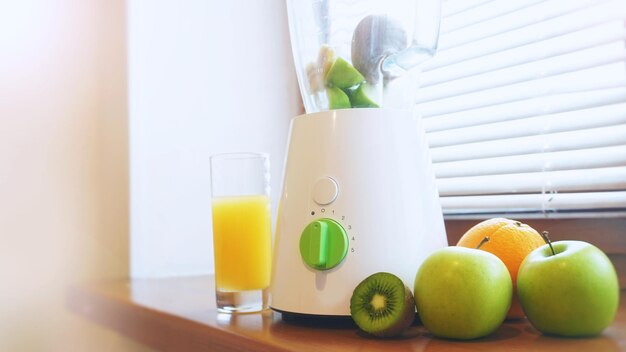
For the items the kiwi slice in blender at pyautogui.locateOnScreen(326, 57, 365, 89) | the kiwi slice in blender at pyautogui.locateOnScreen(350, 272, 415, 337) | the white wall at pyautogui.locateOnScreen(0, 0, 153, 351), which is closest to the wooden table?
the kiwi slice in blender at pyautogui.locateOnScreen(350, 272, 415, 337)

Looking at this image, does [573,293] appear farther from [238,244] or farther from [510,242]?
[238,244]

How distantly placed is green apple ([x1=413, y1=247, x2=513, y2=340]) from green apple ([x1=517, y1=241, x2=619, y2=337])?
30 millimetres

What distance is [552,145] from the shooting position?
0.89 meters

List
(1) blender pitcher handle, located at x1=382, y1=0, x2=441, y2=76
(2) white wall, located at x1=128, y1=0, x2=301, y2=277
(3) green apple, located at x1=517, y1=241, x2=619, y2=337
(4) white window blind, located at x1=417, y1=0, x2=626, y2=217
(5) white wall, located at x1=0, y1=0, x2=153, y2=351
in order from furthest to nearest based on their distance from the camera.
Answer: (2) white wall, located at x1=128, y1=0, x2=301, y2=277
(5) white wall, located at x1=0, y1=0, x2=153, y2=351
(4) white window blind, located at x1=417, y1=0, x2=626, y2=217
(1) blender pitcher handle, located at x1=382, y1=0, x2=441, y2=76
(3) green apple, located at x1=517, y1=241, x2=619, y2=337

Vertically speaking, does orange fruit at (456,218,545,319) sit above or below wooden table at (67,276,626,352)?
above

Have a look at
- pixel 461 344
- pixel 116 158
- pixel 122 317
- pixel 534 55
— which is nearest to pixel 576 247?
pixel 461 344

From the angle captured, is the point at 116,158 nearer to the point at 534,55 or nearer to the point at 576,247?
the point at 534,55

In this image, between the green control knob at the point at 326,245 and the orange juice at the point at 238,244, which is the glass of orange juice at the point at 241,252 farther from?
the green control knob at the point at 326,245

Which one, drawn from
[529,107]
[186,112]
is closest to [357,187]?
[529,107]

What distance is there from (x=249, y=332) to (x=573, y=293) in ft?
1.00

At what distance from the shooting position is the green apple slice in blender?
66cm

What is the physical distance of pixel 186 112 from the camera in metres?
1.23

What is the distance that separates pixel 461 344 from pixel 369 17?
39cm

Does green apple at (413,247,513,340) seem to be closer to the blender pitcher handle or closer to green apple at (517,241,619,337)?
green apple at (517,241,619,337)
